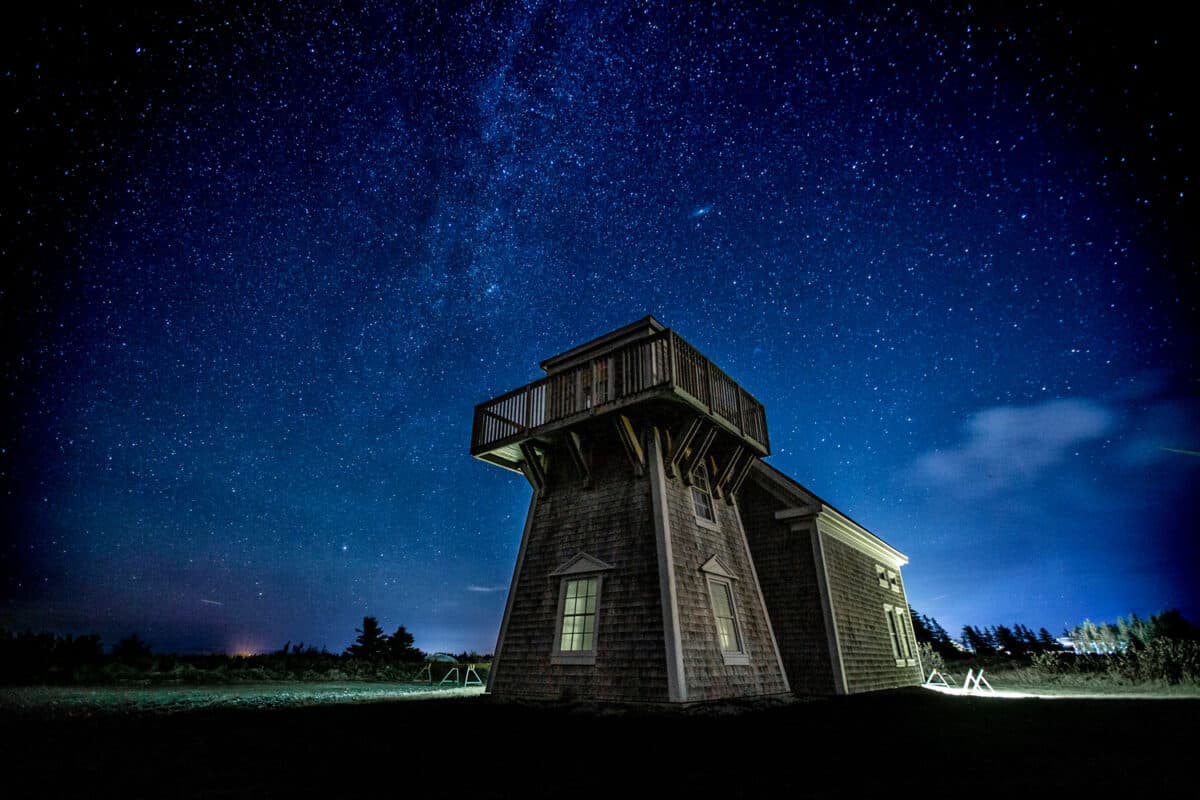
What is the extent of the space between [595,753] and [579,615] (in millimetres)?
6119

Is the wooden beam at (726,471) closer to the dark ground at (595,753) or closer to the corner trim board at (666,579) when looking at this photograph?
the corner trim board at (666,579)

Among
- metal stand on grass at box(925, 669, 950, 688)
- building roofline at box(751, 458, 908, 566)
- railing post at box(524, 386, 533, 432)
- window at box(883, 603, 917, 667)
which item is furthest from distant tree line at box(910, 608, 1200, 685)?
railing post at box(524, 386, 533, 432)

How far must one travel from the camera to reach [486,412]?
14.6 meters

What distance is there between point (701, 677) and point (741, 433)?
6.01 meters

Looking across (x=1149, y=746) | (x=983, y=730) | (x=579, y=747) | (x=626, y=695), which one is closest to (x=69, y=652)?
(x=626, y=695)

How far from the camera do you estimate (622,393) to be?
40.4 ft

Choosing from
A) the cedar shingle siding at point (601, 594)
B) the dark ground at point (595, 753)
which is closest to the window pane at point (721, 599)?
the cedar shingle siding at point (601, 594)

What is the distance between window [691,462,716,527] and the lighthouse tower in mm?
45

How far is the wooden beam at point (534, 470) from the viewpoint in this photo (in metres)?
14.2

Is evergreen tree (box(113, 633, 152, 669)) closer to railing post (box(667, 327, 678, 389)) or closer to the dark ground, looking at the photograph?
the dark ground

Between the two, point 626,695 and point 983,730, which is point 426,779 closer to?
point 626,695

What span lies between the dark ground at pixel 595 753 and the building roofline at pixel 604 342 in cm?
905

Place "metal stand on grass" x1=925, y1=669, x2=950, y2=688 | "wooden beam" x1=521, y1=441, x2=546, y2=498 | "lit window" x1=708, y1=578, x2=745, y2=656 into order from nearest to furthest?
1. "lit window" x1=708, y1=578, x2=745, y2=656
2. "wooden beam" x1=521, y1=441, x2=546, y2=498
3. "metal stand on grass" x1=925, y1=669, x2=950, y2=688

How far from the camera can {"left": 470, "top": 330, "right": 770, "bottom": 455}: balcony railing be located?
39.2 ft
